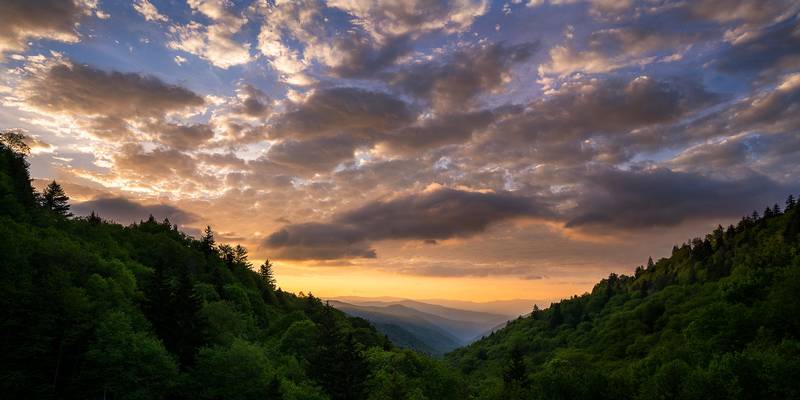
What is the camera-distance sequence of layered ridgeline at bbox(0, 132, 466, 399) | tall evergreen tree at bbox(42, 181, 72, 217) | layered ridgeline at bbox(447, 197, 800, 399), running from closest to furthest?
layered ridgeline at bbox(0, 132, 466, 399)
layered ridgeline at bbox(447, 197, 800, 399)
tall evergreen tree at bbox(42, 181, 72, 217)

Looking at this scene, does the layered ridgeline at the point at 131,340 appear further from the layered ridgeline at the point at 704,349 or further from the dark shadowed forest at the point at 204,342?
the layered ridgeline at the point at 704,349

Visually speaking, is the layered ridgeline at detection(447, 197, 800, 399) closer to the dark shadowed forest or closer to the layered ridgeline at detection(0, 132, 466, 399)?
the dark shadowed forest

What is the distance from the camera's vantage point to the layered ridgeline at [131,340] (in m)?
55.5

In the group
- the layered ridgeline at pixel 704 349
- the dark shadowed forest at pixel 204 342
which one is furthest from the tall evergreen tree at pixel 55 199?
the layered ridgeline at pixel 704 349

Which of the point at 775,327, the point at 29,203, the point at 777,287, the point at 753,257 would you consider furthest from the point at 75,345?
the point at 753,257

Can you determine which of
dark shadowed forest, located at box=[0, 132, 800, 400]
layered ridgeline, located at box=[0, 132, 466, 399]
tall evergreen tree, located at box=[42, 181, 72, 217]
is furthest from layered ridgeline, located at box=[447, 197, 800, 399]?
tall evergreen tree, located at box=[42, 181, 72, 217]

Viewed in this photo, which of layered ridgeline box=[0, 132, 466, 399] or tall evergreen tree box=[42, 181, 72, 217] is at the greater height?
tall evergreen tree box=[42, 181, 72, 217]

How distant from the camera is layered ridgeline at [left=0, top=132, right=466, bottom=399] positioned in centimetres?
5547

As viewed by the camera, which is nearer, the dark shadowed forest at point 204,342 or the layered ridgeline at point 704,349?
the dark shadowed forest at point 204,342

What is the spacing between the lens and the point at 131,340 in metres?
60.2

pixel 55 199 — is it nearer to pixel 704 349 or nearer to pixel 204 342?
Result: pixel 204 342

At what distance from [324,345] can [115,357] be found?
3912cm

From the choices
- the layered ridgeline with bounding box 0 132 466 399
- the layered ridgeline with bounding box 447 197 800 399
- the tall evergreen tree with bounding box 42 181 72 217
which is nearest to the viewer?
the layered ridgeline with bounding box 0 132 466 399

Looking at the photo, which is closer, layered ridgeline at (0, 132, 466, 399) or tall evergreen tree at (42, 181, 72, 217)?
layered ridgeline at (0, 132, 466, 399)
